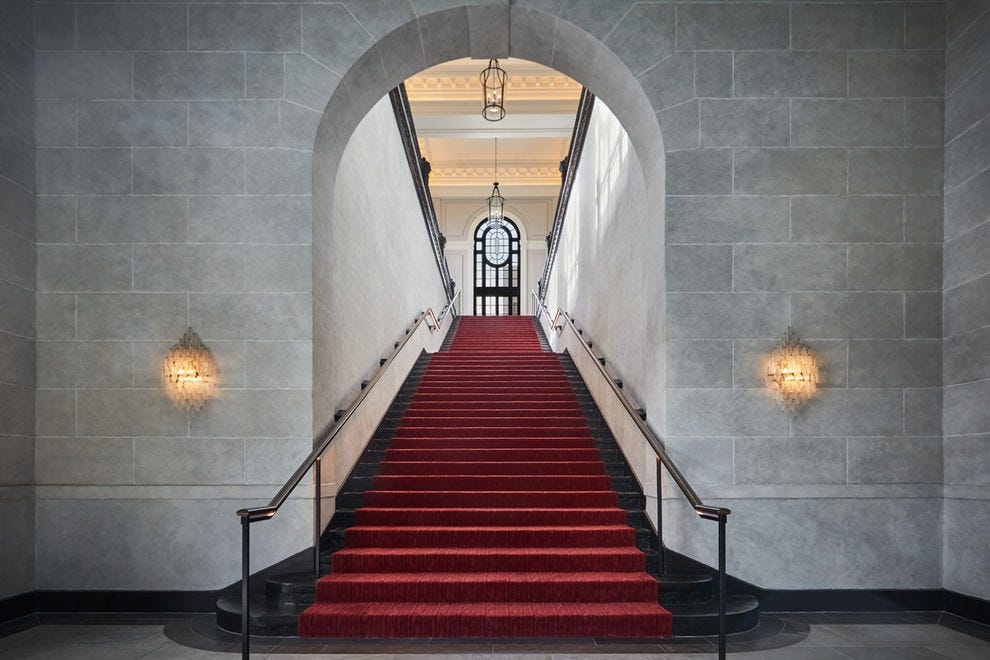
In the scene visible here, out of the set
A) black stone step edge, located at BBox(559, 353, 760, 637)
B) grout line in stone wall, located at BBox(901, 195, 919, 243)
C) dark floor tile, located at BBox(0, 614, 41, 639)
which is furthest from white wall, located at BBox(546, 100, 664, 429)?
dark floor tile, located at BBox(0, 614, 41, 639)

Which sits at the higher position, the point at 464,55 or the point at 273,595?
the point at 464,55

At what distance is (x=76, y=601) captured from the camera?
19.9ft

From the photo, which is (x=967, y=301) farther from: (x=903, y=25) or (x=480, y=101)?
(x=480, y=101)

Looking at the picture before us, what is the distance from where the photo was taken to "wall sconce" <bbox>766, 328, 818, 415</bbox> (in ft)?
20.5

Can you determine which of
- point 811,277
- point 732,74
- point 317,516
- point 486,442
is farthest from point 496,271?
point 317,516

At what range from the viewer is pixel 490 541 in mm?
6461

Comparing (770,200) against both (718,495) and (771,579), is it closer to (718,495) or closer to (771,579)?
(718,495)

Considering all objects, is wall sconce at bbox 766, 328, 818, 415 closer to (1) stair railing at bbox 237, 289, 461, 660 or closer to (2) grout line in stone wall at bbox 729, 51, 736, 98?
(2) grout line in stone wall at bbox 729, 51, 736, 98

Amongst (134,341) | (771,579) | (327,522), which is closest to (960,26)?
(771,579)

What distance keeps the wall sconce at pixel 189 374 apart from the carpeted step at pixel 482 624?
1.96 m

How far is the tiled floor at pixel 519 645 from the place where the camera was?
196 inches

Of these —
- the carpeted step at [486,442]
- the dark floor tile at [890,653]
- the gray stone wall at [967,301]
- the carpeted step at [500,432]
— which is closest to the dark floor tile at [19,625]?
the carpeted step at [486,442]

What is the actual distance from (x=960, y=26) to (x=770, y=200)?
1982 mm

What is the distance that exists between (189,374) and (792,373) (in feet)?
15.7
